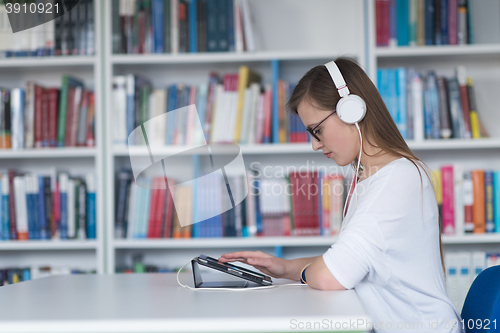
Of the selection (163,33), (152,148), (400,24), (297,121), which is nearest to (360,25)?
(400,24)

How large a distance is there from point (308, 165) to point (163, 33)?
3.03 ft

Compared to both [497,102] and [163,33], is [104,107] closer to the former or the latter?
[163,33]

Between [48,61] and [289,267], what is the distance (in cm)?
165

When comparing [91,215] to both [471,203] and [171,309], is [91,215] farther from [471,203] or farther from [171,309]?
[471,203]

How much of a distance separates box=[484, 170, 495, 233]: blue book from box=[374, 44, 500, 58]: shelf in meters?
0.54

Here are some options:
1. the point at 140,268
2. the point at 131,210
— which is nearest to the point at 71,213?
the point at 131,210

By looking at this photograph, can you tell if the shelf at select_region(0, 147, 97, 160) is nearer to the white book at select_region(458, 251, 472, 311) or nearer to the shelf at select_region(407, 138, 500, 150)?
the shelf at select_region(407, 138, 500, 150)

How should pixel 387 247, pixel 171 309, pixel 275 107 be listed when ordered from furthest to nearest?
pixel 275 107 → pixel 387 247 → pixel 171 309

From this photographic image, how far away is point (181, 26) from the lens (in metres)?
2.23

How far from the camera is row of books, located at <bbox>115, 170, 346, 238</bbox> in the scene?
7.13ft

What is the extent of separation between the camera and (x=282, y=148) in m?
2.17

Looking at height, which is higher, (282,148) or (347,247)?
(282,148)

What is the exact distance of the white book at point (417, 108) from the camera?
6.95ft

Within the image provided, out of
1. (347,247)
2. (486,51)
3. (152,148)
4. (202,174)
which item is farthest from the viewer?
(202,174)
